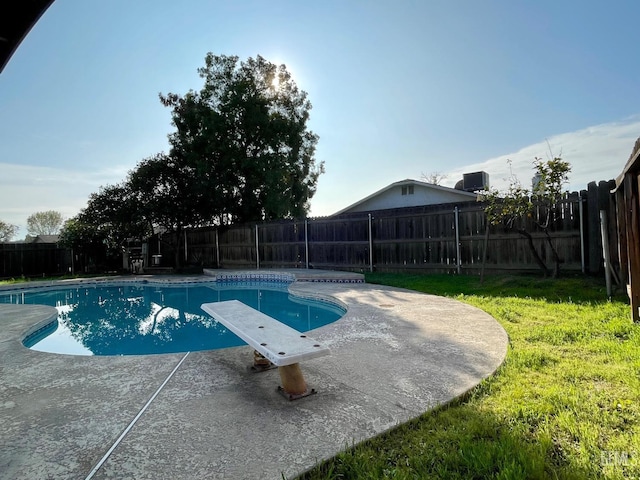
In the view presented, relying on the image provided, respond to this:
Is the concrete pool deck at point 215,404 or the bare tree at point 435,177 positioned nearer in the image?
the concrete pool deck at point 215,404

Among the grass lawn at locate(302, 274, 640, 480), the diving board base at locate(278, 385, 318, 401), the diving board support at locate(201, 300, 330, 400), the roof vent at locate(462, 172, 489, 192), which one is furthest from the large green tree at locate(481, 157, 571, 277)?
the roof vent at locate(462, 172, 489, 192)

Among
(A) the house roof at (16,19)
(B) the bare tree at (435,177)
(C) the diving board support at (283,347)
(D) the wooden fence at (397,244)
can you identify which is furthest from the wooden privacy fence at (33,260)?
(B) the bare tree at (435,177)

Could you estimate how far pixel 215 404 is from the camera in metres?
2.26

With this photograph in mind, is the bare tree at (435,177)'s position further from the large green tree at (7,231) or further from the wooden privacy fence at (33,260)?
the large green tree at (7,231)

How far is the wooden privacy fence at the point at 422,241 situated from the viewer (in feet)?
22.1

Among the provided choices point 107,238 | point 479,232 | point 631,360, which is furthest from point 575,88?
point 107,238

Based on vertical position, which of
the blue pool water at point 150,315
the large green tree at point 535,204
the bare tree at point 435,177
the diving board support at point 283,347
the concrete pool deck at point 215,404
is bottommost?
the blue pool water at point 150,315

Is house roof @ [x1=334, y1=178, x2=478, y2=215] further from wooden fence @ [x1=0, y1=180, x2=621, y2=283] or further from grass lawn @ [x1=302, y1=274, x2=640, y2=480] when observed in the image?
grass lawn @ [x1=302, y1=274, x2=640, y2=480]

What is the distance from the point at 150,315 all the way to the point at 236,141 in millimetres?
10283

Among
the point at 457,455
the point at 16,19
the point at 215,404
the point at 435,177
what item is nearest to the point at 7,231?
the point at 435,177

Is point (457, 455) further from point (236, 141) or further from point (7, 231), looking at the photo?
point (7, 231)

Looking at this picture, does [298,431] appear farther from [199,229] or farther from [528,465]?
[199,229]

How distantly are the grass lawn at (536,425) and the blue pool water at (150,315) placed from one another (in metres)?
3.36

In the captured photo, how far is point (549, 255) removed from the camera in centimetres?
725
